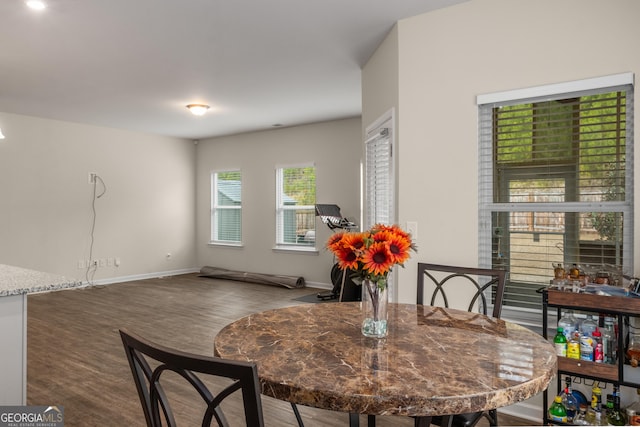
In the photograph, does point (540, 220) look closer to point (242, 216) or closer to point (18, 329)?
point (18, 329)

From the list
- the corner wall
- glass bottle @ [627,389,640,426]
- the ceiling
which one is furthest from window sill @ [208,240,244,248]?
glass bottle @ [627,389,640,426]

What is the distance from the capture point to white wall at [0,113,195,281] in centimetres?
597

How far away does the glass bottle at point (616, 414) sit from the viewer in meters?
2.08

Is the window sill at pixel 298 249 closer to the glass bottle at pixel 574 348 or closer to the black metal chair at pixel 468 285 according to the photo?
the black metal chair at pixel 468 285

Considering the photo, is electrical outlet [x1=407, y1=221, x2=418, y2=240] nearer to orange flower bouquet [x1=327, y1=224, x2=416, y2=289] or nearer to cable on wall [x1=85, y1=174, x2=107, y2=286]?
orange flower bouquet [x1=327, y1=224, x2=416, y2=289]

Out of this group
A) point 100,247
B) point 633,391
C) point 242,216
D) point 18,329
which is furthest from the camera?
point 242,216

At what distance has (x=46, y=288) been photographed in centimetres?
197

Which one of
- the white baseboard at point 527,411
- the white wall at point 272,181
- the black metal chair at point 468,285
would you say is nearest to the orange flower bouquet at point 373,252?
the black metal chair at point 468,285

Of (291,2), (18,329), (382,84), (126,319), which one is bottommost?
(126,319)

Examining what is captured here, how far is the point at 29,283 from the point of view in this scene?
2.00 metres

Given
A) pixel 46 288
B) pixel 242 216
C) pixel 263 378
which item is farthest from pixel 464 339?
pixel 242 216

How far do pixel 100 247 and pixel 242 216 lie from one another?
2404 mm

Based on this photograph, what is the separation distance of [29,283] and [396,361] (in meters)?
1.80

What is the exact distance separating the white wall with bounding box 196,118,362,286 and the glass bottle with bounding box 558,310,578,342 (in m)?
4.15
